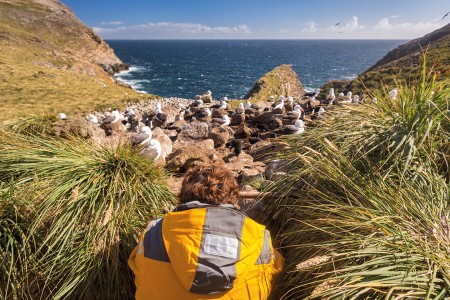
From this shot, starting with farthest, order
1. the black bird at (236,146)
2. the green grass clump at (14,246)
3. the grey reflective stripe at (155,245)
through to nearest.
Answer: the black bird at (236,146) < the green grass clump at (14,246) < the grey reflective stripe at (155,245)

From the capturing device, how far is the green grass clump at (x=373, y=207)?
1.63 metres

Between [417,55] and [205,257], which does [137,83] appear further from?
[205,257]

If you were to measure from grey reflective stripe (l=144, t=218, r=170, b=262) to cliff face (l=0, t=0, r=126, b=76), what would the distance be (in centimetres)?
5416

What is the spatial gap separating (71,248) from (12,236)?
529 mm

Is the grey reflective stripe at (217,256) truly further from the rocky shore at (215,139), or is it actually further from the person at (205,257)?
the rocky shore at (215,139)

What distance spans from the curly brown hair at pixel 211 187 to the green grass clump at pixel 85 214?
0.92m

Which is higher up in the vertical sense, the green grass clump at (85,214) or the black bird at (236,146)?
the green grass clump at (85,214)

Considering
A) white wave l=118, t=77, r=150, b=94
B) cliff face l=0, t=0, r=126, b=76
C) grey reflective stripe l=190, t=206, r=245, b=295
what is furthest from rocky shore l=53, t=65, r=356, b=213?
cliff face l=0, t=0, r=126, b=76

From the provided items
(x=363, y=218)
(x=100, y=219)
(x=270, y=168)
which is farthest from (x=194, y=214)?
(x=270, y=168)

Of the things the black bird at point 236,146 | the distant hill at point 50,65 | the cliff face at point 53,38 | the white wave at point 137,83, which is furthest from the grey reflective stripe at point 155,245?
the cliff face at point 53,38

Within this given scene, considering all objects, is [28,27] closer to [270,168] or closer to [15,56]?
[15,56]

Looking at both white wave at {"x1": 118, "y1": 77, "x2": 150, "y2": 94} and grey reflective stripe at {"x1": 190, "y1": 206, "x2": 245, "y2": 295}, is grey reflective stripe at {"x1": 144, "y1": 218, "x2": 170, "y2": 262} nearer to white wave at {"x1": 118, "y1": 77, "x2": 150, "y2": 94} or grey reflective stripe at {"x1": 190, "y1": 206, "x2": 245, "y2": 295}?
grey reflective stripe at {"x1": 190, "y1": 206, "x2": 245, "y2": 295}

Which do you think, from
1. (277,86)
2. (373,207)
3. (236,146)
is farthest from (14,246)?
(277,86)

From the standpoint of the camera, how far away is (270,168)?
427 cm
